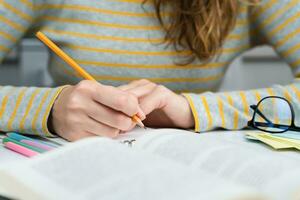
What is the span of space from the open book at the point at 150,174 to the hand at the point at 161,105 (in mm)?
190

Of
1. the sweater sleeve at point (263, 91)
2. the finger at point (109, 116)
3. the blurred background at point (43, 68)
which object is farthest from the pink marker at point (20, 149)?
the blurred background at point (43, 68)

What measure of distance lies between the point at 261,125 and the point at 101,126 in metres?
0.26

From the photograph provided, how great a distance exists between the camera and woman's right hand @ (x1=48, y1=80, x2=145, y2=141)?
1.92ft

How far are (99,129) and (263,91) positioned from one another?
0.33 m

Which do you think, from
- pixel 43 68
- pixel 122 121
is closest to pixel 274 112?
pixel 122 121

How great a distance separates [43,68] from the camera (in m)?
1.37

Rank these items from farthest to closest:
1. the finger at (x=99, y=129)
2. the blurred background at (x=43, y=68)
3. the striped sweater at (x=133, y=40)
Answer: the blurred background at (x=43, y=68)
the striped sweater at (x=133, y=40)
the finger at (x=99, y=129)

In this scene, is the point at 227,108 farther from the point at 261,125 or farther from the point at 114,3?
the point at 114,3

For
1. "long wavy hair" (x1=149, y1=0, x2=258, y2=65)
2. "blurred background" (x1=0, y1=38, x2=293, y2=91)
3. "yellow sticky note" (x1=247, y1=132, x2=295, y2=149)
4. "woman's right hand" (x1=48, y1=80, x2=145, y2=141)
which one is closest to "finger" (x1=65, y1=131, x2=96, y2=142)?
"woman's right hand" (x1=48, y1=80, x2=145, y2=141)

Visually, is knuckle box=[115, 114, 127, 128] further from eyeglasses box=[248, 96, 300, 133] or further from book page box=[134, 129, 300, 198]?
eyeglasses box=[248, 96, 300, 133]

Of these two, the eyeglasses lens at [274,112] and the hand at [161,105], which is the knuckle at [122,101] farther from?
the eyeglasses lens at [274,112]

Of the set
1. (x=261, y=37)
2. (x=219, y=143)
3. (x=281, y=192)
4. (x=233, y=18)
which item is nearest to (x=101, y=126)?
(x=219, y=143)

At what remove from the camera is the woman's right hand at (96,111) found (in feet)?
1.92

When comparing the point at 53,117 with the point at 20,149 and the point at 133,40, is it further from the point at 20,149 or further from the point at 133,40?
the point at 133,40
